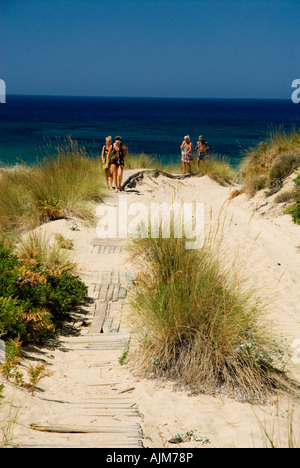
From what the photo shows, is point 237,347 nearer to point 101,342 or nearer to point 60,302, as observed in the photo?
point 101,342

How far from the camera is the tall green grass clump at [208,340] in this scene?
4.07 m

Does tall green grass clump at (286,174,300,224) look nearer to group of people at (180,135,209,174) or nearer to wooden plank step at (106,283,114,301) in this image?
wooden plank step at (106,283,114,301)

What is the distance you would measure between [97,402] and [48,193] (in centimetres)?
679

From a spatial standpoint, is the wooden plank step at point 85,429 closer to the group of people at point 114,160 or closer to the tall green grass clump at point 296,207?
the tall green grass clump at point 296,207

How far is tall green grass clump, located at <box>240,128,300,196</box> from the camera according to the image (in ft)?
42.3

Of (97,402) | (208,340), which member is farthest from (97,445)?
(208,340)

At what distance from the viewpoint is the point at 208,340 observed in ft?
13.8

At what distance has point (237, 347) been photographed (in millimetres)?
4121

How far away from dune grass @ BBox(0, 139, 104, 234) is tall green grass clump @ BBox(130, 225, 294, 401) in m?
5.29

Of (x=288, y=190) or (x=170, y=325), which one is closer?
(x=170, y=325)

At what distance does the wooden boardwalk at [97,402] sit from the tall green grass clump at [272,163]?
26.2ft

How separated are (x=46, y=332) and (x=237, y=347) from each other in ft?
6.83

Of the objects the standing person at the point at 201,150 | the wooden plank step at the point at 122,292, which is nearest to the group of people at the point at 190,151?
the standing person at the point at 201,150
